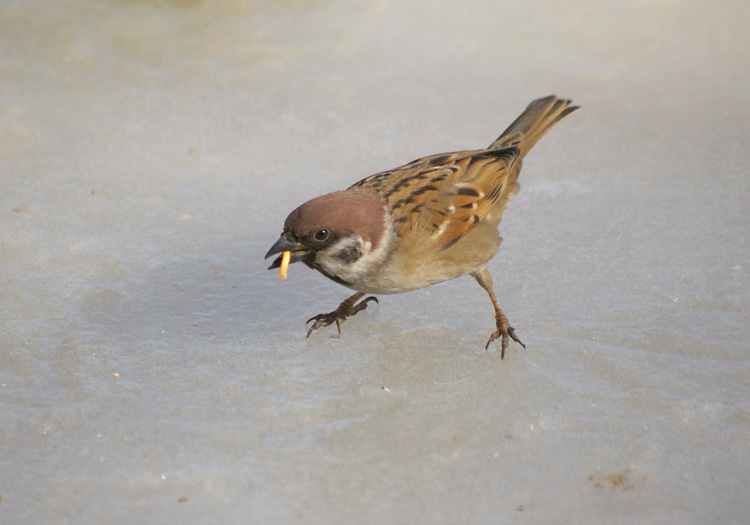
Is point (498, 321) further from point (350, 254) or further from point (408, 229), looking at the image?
point (350, 254)

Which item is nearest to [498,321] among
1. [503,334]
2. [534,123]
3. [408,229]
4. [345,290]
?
[503,334]

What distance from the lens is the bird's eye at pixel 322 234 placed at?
3.19 meters

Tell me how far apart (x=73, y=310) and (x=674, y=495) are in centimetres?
267

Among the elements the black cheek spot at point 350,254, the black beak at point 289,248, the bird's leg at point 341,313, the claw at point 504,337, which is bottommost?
the bird's leg at point 341,313

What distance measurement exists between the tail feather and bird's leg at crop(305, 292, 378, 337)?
1.12 metres

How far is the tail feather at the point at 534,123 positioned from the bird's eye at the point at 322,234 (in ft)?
4.65

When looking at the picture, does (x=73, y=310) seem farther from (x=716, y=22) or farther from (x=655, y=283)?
(x=716, y=22)

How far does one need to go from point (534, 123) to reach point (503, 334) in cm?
130

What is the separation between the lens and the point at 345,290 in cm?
421

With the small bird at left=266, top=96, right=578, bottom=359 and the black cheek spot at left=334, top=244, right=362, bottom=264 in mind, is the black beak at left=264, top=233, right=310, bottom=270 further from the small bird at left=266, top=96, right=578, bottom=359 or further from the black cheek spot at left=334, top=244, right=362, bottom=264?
the black cheek spot at left=334, top=244, right=362, bottom=264

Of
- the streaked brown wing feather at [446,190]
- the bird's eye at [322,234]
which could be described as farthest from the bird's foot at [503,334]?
the bird's eye at [322,234]

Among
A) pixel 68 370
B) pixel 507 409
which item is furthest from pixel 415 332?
pixel 68 370

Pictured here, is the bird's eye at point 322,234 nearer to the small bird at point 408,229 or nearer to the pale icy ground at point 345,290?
the small bird at point 408,229

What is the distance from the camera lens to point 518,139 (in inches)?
167
